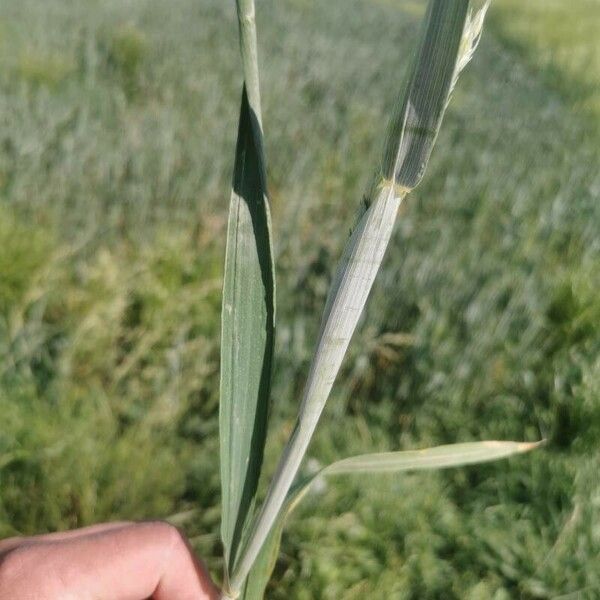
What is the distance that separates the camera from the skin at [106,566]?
672mm

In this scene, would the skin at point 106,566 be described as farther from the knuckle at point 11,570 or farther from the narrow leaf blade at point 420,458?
the narrow leaf blade at point 420,458

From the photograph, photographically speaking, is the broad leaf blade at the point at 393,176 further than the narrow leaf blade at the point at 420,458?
No

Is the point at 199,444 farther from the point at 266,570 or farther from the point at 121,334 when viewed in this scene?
the point at 266,570

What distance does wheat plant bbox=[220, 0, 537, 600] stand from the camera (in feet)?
1.03

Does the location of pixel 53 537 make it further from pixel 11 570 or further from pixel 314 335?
pixel 314 335

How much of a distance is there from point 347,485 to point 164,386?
1.44ft

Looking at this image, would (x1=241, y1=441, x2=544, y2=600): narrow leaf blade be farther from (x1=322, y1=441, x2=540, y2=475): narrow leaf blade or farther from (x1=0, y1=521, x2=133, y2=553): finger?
(x1=0, y1=521, x2=133, y2=553): finger

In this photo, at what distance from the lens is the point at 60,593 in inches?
26.6

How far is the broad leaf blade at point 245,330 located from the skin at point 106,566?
0.22 m

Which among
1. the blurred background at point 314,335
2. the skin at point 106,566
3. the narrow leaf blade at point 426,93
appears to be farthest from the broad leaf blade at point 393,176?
the blurred background at point 314,335

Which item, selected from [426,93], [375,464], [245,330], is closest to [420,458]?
[375,464]

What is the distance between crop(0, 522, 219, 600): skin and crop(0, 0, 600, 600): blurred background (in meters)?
0.33

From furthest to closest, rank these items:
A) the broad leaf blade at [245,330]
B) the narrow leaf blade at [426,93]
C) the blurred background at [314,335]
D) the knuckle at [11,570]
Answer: the blurred background at [314,335] < the knuckle at [11,570] < the broad leaf blade at [245,330] < the narrow leaf blade at [426,93]

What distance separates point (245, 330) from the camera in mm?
Answer: 498
